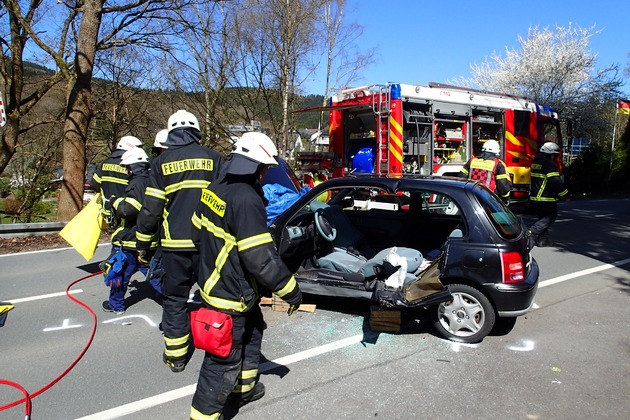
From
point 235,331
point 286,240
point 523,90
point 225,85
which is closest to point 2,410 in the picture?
point 235,331

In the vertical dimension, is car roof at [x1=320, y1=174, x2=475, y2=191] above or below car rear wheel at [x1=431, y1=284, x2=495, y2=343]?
above

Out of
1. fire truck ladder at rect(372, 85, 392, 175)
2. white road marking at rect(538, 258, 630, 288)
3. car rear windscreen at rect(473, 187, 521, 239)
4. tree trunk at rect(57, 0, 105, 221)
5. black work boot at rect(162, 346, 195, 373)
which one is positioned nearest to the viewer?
black work boot at rect(162, 346, 195, 373)

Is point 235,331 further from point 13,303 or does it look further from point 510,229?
point 13,303

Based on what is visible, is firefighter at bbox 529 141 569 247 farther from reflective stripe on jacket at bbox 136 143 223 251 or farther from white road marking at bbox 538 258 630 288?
reflective stripe on jacket at bbox 136 143 223 251

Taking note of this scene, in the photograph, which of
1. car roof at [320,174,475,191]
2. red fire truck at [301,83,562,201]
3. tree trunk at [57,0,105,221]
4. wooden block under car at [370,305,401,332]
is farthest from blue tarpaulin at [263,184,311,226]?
tree trunk at [57,0,105,221]

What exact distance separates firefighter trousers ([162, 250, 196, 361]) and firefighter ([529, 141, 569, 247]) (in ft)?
22.0

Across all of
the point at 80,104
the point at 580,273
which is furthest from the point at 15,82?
the point at 580,273

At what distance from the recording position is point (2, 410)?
3143 mm

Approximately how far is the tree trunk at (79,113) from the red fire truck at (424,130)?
16.3 feet

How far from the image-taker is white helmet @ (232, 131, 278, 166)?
2695mm

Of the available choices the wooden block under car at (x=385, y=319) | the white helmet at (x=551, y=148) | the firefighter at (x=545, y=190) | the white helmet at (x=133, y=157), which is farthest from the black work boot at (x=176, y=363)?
the white helmet at (x=551, y=148)

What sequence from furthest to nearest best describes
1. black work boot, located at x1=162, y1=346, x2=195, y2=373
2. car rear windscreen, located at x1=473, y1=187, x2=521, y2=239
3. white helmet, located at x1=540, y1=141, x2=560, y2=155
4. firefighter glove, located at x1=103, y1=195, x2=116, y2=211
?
white helmet, located at x1=540, y1=141, x2=560, y2=155 < firefighter glove, located at x1=103, y1=195, x2=116, y2=211 < car rear windscreen, located at x1=473, y1=187, x2=521, y2=239 < black work boot, located at x1=162, y1=346, x2=195, y2=373

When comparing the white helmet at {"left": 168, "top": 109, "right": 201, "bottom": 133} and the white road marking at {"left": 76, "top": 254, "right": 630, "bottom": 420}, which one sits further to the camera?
the white helmet at {"left": 168, "top": 109, "right": 201, "bottom": 133}

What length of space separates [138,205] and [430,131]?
24.3 ft
